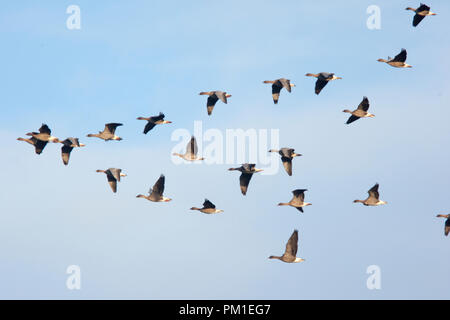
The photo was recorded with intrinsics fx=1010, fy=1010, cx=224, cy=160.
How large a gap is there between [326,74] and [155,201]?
10051 millimetres

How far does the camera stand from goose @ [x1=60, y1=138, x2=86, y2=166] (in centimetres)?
4801

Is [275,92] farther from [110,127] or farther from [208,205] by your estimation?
[110,127]

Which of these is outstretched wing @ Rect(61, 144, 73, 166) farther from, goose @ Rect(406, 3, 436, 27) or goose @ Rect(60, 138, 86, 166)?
goose @ Rect(406, 3, 436, 27)

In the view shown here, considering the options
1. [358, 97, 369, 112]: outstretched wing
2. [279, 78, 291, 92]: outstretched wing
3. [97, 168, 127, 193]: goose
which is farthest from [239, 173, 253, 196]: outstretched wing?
[358, 97, 369, 112]: outstretched wing

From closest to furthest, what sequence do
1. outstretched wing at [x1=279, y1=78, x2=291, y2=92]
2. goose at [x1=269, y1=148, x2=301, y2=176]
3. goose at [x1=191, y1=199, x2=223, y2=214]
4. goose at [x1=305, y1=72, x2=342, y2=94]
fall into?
outstretched wing at [x1=279, y1=78, x2=291, y2=92], goose at [x1=269, y1=148, x2=301, y2=176], goose at [x1=191, y1=199, x2=223, y2=214], goose at [x1=305, y1=72, x2=342, y2=94]

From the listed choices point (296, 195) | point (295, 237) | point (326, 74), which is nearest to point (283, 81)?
point (326, 74)

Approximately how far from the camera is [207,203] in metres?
46.6

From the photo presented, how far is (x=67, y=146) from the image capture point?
4869 cm

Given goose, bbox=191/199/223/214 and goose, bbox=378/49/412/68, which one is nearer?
goose, bbox=191/199/223/214
